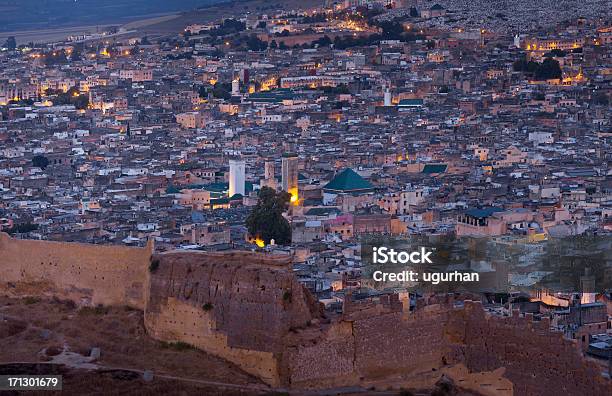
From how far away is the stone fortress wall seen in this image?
1739cm

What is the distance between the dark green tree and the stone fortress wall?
17.8m

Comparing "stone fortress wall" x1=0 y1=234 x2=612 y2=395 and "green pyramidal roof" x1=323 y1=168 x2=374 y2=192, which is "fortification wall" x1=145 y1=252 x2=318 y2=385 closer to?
"stone fortress wall" x1=0 y1=234 x2=612 y2=395

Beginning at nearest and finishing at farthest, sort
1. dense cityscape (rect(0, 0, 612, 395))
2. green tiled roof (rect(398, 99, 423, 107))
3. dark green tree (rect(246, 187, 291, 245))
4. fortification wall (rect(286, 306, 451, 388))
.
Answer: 1. fortification wall (rect(286, 306, 451, 388))
2. dense cityscape (rect(0, 0, 612, 395))
3. dark green tree (rect(246, 187, 291, 245))
4. green tiled roof (rect(398, 99, 423, 107))

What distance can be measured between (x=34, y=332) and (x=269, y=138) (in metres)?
45.9

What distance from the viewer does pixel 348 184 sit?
46.8 metres

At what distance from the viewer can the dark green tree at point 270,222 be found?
121 ft

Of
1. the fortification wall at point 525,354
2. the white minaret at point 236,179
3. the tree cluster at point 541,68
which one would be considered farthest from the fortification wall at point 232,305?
the tree cluster at point 541,68

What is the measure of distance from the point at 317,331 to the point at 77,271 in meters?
3.64

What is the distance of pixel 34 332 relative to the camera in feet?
63.5

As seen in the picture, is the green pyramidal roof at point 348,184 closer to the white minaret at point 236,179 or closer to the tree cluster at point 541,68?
the white minaret at point 236,179

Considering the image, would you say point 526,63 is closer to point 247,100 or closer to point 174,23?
point 247,100
